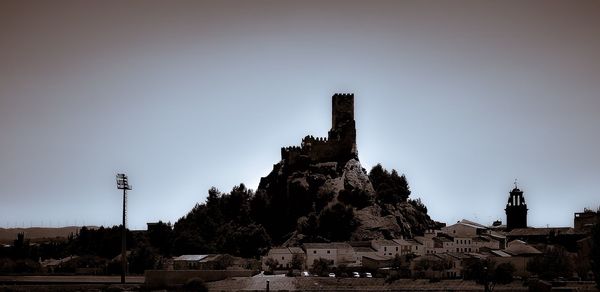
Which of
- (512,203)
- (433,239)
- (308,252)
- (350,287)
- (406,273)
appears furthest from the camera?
(512,203)

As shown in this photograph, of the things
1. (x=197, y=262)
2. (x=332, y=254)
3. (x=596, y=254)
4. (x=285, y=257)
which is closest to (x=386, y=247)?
(x=332, y=254)

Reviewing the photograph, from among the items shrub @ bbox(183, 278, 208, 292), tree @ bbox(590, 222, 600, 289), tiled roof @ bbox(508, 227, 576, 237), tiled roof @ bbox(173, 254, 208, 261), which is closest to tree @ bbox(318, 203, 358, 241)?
tiled roof @ bbox(173, 254, 208, 261)

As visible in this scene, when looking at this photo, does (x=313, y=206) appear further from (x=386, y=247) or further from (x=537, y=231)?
(x=537, y=231)

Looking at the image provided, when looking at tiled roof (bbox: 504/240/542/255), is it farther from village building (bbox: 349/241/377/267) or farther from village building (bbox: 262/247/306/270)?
village building (bbox: 262/247/306/270)

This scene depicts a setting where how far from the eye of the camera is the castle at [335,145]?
11362cm

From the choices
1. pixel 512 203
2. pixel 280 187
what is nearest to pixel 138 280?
pixel 280 187

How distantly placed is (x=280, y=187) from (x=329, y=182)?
7444mm

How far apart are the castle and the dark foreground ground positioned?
123 ft

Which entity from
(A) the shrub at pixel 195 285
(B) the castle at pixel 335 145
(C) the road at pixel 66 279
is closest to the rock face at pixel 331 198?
(B) the castle at pixel 335 145

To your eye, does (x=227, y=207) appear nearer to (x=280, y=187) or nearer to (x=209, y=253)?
(x=280, y=187)

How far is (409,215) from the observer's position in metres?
111

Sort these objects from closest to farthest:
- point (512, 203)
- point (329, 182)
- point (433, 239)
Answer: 1. point (433, 239)
2. point (329, 182)
3. point (512, 203)

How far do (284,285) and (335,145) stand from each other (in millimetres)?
43583

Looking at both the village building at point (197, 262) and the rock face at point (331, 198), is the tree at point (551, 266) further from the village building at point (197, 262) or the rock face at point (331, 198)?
the village building at point (197, 262)
